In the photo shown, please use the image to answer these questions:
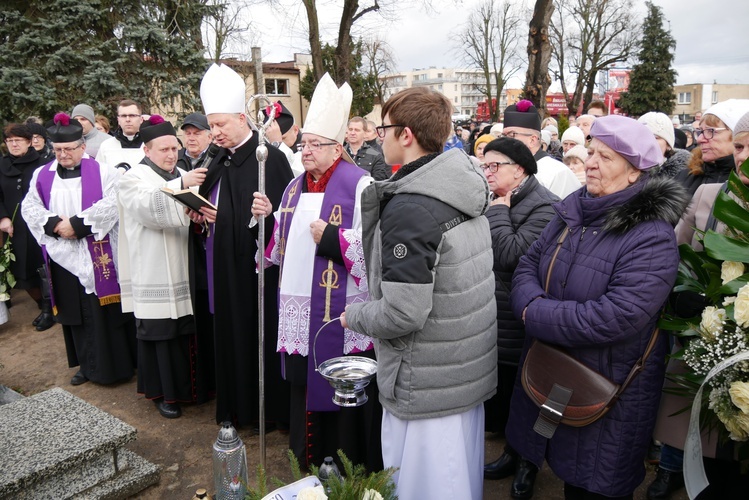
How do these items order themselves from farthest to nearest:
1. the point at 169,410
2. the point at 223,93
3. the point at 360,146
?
the point at 360,146, the point at 169,410, the point at 223,93

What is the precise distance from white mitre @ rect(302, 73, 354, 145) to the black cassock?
777mm

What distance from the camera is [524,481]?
3.49 metres

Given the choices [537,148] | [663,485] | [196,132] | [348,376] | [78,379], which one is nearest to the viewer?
[348,376]

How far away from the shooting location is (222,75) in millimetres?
4035

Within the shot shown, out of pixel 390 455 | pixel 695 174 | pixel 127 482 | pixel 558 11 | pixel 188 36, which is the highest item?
pixel 558 11

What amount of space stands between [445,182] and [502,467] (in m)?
2.20

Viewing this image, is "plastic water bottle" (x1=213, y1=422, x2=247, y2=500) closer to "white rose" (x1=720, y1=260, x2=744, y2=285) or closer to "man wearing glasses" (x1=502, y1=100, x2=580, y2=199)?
"white rose" (x1=720, y1=260, x2=744, y2=285)

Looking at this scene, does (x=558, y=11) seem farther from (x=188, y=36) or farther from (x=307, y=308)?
(x=307, y=308)

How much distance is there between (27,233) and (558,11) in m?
41.5

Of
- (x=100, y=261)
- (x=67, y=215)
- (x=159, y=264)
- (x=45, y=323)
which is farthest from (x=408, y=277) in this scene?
(x=45, y=323)

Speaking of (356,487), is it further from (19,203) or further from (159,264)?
(19,203)

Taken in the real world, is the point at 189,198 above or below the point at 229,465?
above

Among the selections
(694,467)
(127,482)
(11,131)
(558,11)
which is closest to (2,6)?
(11,131)

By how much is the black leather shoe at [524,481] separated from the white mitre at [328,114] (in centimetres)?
225
